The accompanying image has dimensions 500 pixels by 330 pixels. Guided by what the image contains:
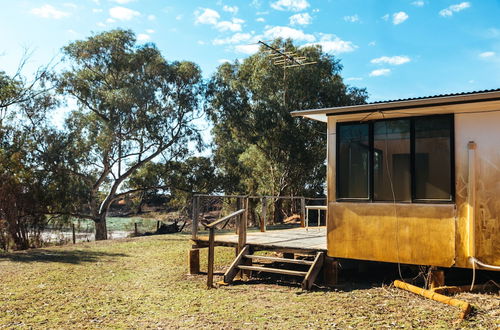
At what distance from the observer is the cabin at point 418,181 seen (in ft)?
21.8

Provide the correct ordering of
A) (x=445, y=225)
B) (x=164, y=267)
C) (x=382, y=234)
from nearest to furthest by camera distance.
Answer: (x=445, y=225)
(x=382, y=234)
(x=164, y=267)

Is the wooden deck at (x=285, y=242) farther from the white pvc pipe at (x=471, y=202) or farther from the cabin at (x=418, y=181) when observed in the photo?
the white pvc pipe at (x=471, y=202)

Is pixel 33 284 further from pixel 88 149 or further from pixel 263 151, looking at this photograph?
A: pixel 263 151

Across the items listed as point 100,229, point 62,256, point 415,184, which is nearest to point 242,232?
point 415,184

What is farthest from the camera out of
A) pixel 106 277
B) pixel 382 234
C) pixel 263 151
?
pixel 263 151

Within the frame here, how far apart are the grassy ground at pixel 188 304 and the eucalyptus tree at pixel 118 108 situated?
14.4m

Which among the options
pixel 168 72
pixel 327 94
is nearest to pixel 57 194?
pixel 168 72

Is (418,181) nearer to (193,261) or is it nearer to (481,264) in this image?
(481,264)

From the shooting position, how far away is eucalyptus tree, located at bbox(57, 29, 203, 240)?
2353 centimetres

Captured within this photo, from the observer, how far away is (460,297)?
6.31 meters

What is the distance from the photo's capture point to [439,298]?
6.22m

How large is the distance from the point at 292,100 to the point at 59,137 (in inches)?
491

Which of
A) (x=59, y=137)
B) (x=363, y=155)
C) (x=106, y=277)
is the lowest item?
(x=106, y=277)

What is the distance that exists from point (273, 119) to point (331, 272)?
17513mm
